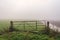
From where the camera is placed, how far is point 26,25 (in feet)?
31.7

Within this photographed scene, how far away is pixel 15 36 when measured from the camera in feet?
25.0

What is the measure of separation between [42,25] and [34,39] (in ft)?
7.26

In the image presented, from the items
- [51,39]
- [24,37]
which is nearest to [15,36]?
[24,37]

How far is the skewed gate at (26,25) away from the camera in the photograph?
9.57 metres

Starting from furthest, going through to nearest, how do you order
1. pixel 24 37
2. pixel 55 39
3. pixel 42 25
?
pixel 42 25 < pixel 55 39 < pixel 24 37

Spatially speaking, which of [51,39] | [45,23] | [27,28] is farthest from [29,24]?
[51,39]

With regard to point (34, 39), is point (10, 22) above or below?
above

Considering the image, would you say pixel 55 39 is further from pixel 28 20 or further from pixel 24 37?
pixel 28 20

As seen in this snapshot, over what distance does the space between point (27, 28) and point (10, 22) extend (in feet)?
3.31

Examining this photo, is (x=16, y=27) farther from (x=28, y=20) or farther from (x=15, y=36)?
(x=15, y=36)

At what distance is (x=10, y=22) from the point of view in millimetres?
9914

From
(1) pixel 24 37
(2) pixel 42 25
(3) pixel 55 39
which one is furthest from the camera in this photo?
(2) pixel 42 25

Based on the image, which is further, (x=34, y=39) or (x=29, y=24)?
(x=29, y=24)

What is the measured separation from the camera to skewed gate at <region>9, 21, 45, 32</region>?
957 centimetres
